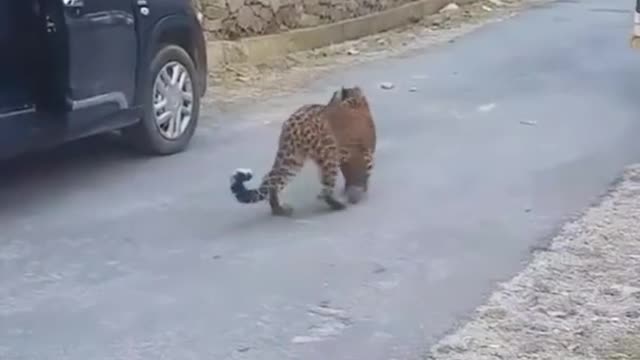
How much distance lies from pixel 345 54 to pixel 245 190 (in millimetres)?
7534

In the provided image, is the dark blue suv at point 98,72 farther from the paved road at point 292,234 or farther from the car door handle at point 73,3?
the paved road at point 292,234

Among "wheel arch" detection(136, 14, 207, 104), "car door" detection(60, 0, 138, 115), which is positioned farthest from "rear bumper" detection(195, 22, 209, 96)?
"car door" detection(60, 0, 138, 115)

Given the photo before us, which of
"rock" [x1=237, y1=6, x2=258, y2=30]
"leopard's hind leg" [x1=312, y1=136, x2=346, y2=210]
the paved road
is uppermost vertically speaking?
"leopard's hind leg" [x1=312, y1=136, x2=346, y2=210]

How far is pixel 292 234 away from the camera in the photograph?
718 cm

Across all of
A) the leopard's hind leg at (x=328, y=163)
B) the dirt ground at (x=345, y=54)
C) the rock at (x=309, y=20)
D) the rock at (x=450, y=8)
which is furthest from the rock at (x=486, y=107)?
the rock at (x=450, y=8)

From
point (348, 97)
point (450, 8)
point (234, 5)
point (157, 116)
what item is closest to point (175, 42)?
point (157, 116)

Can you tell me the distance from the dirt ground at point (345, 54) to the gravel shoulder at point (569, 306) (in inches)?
203

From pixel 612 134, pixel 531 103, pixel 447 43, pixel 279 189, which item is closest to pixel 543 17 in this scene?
pixel 447 43

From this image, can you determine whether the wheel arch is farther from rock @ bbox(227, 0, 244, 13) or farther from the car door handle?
rock @ bbox(227, 0, 244, 13)

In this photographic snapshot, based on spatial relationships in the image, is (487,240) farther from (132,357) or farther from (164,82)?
(164,82)

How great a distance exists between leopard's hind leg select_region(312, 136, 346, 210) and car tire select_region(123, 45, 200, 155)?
1.71 m

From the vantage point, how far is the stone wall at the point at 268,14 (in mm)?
14133

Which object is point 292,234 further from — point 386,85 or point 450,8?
point 450,8

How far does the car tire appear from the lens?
8836 millimetres
